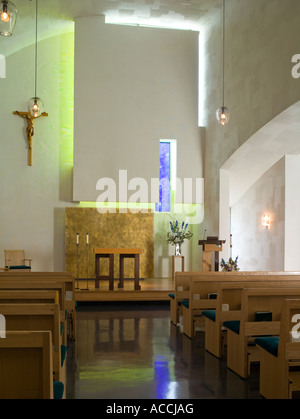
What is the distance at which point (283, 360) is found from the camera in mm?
3258

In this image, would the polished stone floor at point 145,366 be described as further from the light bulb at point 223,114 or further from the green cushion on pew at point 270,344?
the light bulb at point 223,114

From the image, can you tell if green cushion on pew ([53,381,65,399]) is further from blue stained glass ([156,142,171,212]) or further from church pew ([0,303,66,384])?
blue stained glass ([156,142,171,212])

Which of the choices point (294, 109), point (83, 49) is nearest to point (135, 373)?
point (294, 109)

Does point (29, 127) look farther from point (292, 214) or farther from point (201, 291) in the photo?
point (201, 291)

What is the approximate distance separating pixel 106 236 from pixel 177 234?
65.9 inches

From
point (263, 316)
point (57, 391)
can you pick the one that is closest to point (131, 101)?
point (263, 316)

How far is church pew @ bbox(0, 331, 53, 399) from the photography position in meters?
2.09

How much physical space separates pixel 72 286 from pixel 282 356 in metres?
2.93

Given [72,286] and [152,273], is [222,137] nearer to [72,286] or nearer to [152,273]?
[152,273]

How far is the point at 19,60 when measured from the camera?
36.1 ft

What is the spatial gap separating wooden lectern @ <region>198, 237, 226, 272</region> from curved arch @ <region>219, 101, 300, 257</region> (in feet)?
3.84

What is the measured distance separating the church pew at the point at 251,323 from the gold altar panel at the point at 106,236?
6.92m

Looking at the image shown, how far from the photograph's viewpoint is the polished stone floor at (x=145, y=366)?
3.61m

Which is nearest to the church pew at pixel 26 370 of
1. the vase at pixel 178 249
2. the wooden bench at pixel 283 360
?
the wooden bench at pixel 283 360
